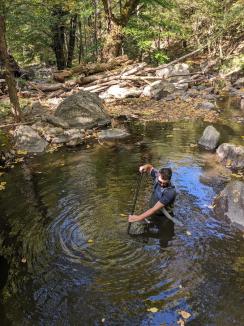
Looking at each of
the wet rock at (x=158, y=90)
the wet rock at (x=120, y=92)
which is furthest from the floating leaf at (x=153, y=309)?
the wet rock at (x=120, y=92)

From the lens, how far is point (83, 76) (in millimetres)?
21344

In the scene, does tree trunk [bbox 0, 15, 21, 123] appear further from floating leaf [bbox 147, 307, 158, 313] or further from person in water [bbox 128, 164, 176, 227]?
floating leaf [bbox 147, 307, 158, 313]

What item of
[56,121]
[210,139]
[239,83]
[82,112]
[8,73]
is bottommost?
[239,83]

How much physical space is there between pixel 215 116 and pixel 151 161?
651 centimetres

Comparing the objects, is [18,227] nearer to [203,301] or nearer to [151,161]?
[203,301]

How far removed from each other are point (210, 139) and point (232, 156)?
67.6 inches

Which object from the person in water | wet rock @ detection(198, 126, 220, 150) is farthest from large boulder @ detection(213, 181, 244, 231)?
wet rock @ detection(198, 126, 220, 150)

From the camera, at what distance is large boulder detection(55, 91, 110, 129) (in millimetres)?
15586

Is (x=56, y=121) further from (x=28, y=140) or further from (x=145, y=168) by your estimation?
(x=145, y=168)

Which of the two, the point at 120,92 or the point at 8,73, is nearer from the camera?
the point at 8,73

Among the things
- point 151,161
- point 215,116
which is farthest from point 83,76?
point 151,161

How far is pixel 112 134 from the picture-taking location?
1452 cm

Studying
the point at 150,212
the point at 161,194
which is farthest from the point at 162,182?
the point at 150,212

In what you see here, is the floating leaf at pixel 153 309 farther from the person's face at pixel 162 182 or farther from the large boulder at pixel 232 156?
the large boulder at pixel 232 156
